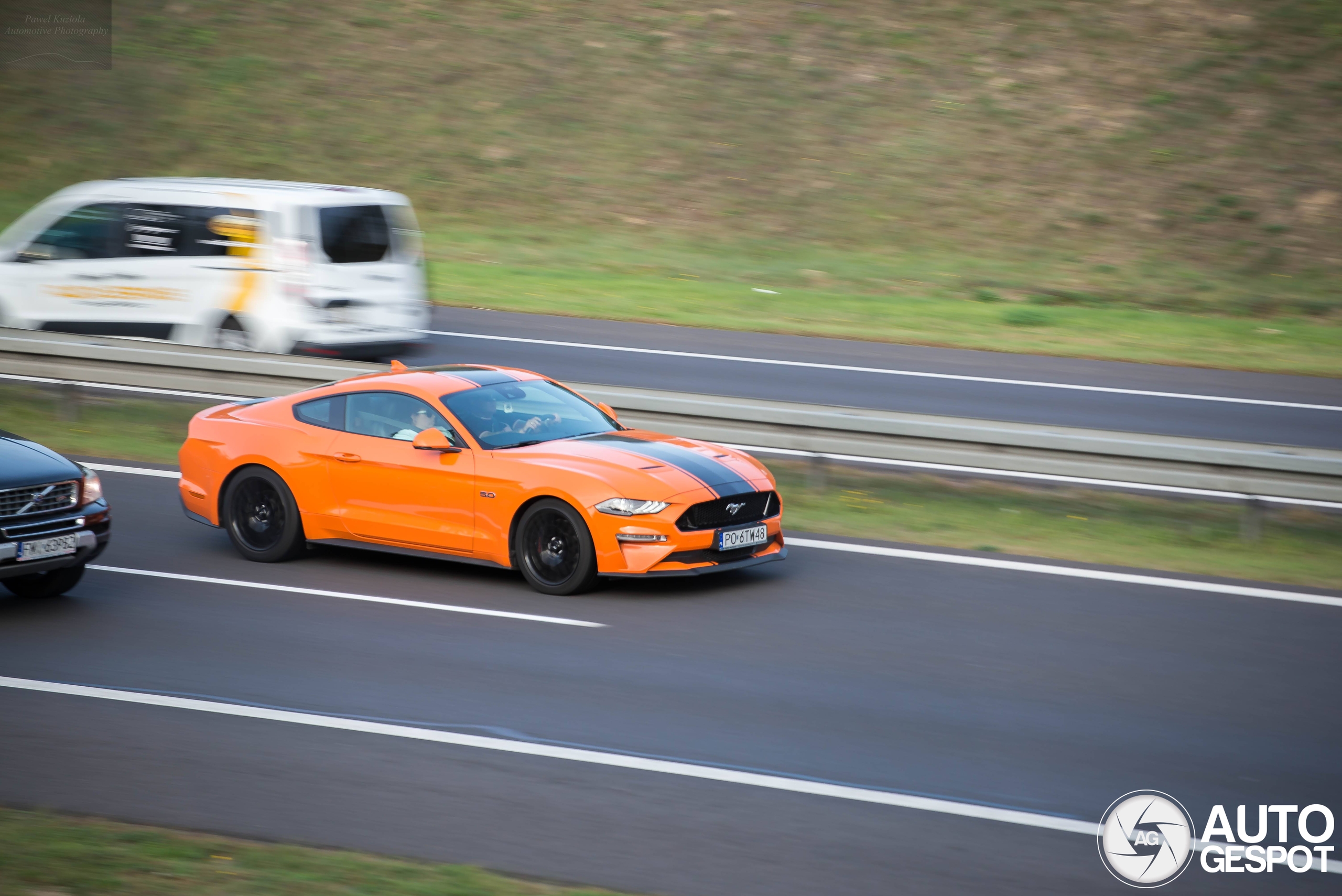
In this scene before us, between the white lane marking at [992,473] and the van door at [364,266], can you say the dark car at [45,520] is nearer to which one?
the white lane marking at [992,473]

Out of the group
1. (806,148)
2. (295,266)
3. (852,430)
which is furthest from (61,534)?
(806,148)

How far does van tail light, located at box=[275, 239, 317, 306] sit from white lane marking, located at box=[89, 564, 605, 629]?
605cm

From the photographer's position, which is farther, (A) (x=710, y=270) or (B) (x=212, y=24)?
(B) (x=212, y=24)

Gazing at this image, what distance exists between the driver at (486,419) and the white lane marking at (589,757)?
3.15m

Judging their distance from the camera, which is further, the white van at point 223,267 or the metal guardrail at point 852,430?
the white van at point 223,267

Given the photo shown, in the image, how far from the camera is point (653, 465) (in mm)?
9750

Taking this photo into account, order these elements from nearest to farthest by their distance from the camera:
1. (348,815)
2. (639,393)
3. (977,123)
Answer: (348,815) → (639,393) → (977,123)

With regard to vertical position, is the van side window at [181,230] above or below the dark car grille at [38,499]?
above

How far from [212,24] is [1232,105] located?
23278mm

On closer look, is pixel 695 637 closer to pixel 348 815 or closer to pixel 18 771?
pixel 348 815

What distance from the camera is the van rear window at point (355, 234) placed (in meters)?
16.1

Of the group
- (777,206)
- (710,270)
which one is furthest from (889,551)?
(777,206)

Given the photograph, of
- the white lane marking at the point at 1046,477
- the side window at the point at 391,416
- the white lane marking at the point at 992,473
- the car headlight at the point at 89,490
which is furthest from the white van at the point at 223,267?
the car headlight at the point at 89,490

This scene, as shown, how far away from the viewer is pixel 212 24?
3541 cm
